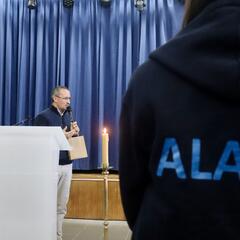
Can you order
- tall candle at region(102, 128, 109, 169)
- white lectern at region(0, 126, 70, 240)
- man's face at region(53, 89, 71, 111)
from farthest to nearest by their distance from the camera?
1. man's face at region(53, 89, 71, 111)
2. tall candle at region(102, 128, 109, 169)
3. white lectern at region(0, 126, 70, 240)

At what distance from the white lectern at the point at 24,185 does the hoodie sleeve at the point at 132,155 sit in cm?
129

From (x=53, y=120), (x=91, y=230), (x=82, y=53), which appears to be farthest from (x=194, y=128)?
(x=82, y=53)

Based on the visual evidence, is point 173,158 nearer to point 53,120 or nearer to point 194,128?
point 194,128

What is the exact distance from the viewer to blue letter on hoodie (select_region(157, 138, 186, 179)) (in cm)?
87

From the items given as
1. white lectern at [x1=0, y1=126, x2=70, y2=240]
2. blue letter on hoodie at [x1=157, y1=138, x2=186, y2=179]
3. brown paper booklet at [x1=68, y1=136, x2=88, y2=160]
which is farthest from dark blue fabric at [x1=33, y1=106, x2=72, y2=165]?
blue letter on hoodie at [x1=157, y1=138, x2=186, y2=179]

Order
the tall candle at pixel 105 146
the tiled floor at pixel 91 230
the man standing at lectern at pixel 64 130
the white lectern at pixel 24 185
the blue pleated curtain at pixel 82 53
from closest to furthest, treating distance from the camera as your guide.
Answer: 1. the white lectern at pixel 24 185
2. the tall candle at pixel 105 146
3. the man standing at lectern at pixel 64 130
4. the tiled floor at pixel 91 230
5. the blue pleated curtain at pixel 82 53

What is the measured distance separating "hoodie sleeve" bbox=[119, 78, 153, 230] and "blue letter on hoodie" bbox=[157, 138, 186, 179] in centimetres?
5

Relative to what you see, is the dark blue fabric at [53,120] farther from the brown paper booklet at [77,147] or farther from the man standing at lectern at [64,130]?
the brown paper booklet at [77,147]

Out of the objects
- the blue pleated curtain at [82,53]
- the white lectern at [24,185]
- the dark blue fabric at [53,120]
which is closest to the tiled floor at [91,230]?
the blue pleated curtain at [82,53]

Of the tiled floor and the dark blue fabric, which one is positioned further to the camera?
the tiled floor

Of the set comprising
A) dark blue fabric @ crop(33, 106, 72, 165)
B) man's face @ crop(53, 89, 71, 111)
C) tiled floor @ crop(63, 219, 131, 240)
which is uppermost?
man's face @ crop(53, 89, 71, 111)

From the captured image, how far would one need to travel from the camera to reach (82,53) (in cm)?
544

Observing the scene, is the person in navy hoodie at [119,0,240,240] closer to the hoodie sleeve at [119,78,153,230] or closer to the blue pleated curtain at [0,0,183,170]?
the hoodie sleeve at [119,78,153,230]

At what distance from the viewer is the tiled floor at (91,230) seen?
4352 millimetres
